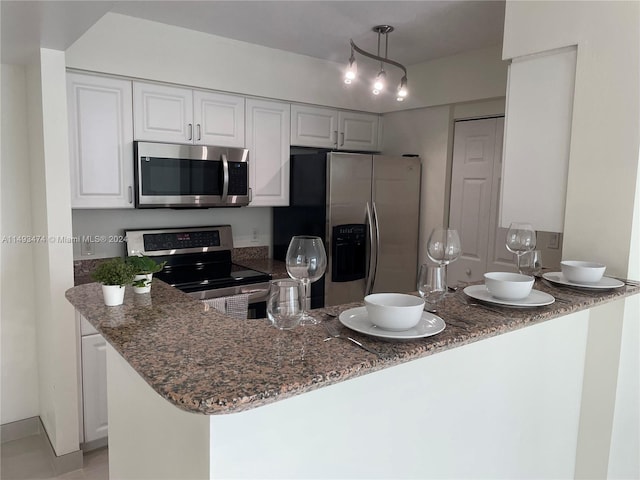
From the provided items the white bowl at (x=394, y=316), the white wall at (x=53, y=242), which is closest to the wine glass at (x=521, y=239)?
the white bowl at (x=394, y=316)

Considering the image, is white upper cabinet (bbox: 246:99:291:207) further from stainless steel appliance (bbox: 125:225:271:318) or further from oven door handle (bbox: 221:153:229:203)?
stainless steel appliance (bbox: 125:225:271:318)

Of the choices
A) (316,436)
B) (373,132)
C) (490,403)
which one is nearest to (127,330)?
(316,436)

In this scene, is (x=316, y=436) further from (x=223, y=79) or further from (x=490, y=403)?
(x=223, y=79)

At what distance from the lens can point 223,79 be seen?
302 centimetres

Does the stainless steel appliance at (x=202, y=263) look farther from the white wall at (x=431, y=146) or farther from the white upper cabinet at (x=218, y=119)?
the white wall at (x=431, y=146)

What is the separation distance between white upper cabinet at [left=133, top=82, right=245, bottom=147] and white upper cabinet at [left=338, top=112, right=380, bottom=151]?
0.91m

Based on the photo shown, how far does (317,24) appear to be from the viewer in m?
2.76

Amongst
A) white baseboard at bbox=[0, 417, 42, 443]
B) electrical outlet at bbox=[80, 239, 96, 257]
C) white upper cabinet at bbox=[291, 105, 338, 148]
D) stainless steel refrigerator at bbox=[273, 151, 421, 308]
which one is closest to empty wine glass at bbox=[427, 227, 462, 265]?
stainless steel refrigerator at bbox=[273, 151, 421, 308]

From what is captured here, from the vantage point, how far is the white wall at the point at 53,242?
219 cm

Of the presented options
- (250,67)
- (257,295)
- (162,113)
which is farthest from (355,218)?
(162,113)

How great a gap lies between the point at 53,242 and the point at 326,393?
5.83ft

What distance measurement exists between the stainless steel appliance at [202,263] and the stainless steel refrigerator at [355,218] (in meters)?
0.46

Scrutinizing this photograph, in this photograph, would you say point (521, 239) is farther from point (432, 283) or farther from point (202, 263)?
point (202, 263)

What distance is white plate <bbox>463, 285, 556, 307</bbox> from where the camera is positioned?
142 cm
